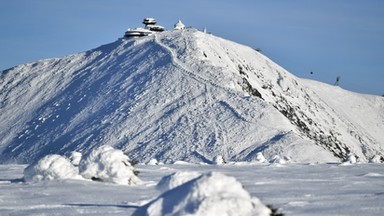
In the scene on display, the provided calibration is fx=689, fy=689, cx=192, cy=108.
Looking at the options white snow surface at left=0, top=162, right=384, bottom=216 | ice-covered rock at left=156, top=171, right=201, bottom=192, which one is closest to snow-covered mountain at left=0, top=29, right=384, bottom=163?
white snow surface at left=0, top=162, right=384, bottom=216

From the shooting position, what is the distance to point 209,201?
613 cm

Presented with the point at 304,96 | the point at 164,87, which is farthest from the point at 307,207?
the point at 304,96

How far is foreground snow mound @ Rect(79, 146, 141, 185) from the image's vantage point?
16.0 metres

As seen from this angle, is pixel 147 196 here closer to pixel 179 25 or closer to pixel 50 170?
pixel 50 170

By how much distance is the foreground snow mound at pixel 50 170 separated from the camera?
16.0 m

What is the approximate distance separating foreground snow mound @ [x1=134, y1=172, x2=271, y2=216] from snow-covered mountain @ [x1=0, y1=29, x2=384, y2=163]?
152 feet

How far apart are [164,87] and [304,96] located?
85.3 ft

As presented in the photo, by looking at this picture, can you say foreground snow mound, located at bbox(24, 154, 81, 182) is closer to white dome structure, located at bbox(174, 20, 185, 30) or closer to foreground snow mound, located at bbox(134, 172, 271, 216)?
foreground snow mound, located at bbox(134, 172, 271, 216)

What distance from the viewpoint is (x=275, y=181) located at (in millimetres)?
16969

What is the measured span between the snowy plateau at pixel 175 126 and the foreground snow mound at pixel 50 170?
0.10 ft

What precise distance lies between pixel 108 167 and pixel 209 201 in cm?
1014

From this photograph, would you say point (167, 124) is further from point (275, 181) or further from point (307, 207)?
point (307, 207)

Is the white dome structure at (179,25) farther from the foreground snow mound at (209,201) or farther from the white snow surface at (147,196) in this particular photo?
the foreground snow mound at (209,201)

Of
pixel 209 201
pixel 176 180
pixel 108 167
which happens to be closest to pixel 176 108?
pixel 108 167
